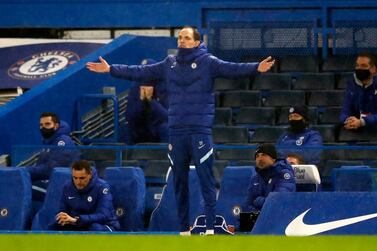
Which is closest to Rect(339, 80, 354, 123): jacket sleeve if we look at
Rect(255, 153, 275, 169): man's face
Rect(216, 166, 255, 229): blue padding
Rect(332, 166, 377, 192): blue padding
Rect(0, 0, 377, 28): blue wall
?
Rect(332, 166, 377, 192): blue padding

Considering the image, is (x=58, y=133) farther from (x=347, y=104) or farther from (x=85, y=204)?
(x=347, y=104)

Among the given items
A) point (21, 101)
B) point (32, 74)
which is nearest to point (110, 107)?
point (21, 101)

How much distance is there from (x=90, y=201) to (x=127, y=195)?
68 centimetres

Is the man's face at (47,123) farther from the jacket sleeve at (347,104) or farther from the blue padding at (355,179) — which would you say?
the blue padding at (355,179)

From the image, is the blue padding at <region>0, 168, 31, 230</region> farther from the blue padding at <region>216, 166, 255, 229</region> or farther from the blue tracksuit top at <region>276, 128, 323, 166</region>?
the blue tracksuit top at <region>276, 128, 323, 166</region>

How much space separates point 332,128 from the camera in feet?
56.4

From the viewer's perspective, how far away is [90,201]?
48.2ft

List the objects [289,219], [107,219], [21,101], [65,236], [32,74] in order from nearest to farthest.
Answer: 1. [65,236]
2. [289,219]
3. [107,219]
4. [21,101]
5. [32,74]

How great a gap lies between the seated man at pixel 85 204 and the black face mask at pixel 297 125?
2201 mm

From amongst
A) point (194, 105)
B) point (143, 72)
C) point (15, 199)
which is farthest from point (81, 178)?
point (194, 105)

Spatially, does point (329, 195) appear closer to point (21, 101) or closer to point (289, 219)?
point (289, 219)

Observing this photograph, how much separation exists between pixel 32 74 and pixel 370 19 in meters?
4.97

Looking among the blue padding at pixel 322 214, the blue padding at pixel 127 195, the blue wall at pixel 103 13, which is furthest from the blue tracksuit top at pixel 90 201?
the blue wall at pixel 103 13

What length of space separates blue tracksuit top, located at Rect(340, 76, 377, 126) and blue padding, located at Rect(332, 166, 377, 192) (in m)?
1.59
